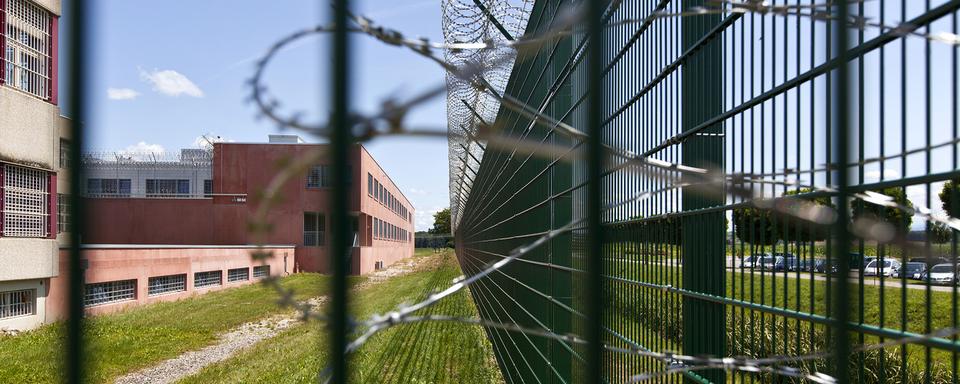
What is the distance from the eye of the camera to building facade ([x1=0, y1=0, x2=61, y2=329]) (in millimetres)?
15719

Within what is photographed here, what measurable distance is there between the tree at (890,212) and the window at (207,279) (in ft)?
87.1

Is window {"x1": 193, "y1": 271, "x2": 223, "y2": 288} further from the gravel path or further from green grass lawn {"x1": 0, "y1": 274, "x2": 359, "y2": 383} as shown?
the gravel path

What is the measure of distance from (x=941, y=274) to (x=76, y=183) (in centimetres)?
161

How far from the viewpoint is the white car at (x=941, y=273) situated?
1.36m

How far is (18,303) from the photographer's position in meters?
16.4

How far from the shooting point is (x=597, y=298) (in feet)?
3.43

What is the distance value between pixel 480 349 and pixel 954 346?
353 inches

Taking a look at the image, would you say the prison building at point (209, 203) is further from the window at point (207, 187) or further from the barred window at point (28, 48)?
the barred window at point (28, 48)

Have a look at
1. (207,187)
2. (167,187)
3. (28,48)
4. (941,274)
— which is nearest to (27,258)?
(28,48)

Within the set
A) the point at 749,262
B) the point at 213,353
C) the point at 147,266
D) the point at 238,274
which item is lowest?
the point at 238,274

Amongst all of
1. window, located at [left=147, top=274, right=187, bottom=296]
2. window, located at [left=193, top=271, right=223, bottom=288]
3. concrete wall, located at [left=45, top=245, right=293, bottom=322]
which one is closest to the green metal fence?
concrete wall, located at [left=45, top=245, right=293, bottom=322]

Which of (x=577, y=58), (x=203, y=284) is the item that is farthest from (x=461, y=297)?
(x=577, y=58)

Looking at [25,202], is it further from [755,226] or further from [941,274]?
[941,274]

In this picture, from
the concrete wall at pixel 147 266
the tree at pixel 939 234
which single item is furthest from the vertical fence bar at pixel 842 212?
the concrete wall at pixel 147 266
